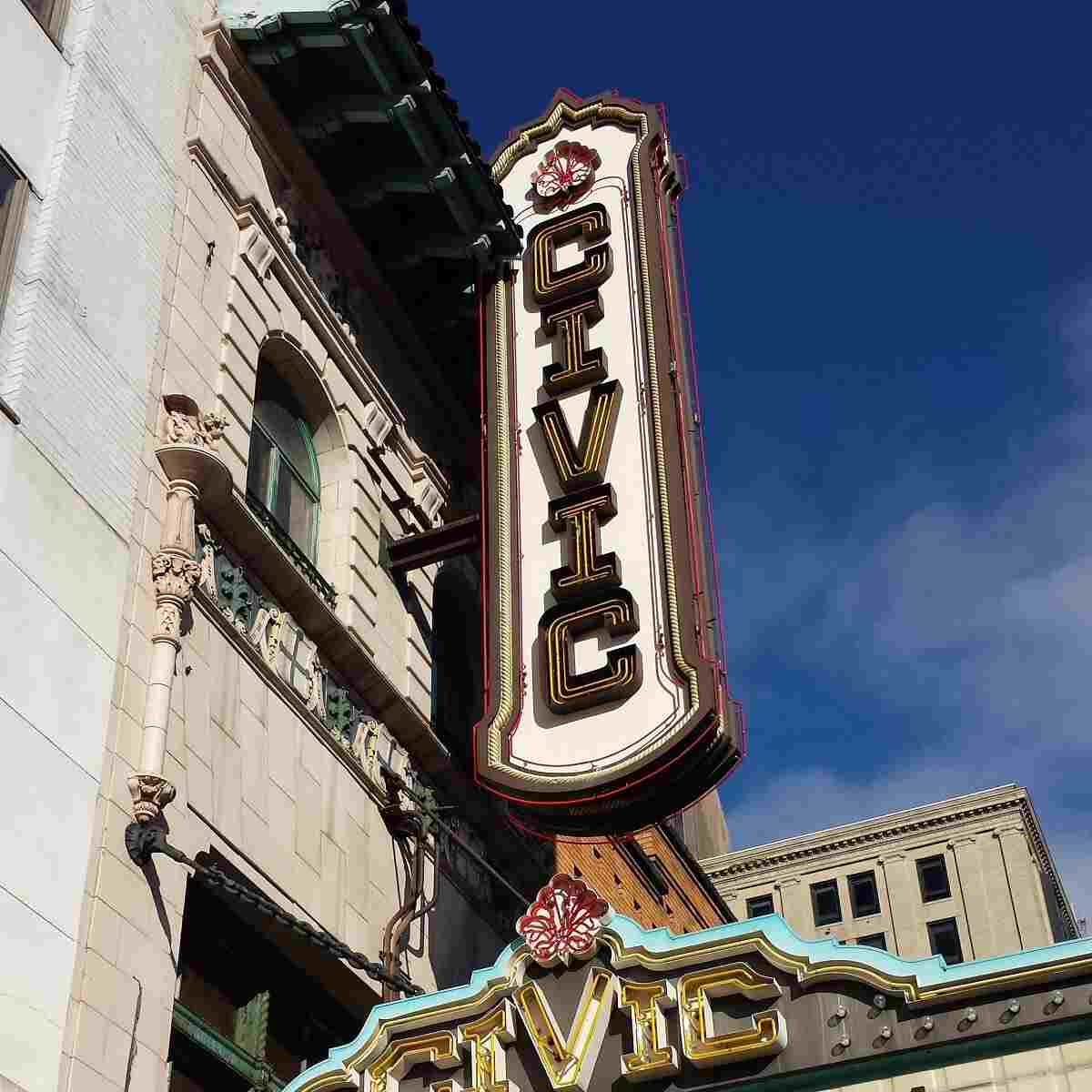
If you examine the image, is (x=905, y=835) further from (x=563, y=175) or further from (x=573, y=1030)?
(x=573, y=1030)

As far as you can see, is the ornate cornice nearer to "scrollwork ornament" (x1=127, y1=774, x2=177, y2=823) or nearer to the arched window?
the arched window

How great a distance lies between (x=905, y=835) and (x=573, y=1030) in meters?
66.4

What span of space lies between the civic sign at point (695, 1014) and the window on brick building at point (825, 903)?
65474 millimetres

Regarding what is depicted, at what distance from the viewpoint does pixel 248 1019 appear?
594 inches

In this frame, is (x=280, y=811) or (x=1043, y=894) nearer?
(x=280, y=811)

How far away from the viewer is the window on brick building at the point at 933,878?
7494 cm

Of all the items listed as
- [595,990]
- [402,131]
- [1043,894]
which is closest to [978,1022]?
[595,990]

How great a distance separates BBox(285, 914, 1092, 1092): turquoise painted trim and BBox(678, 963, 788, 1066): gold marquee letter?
0.24 meters

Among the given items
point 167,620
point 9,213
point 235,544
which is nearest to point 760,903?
point 235,544

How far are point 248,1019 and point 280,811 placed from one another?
1.85m

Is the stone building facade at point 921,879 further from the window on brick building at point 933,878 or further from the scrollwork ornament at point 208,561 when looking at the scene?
the scrollwork ornament at point 208,561

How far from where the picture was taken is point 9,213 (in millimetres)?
14617

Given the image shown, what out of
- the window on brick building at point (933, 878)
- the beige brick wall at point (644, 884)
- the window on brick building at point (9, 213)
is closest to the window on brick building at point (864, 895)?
the window on brick building at point (933, 878)

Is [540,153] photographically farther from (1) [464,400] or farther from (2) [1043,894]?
(2) [1043,894]
